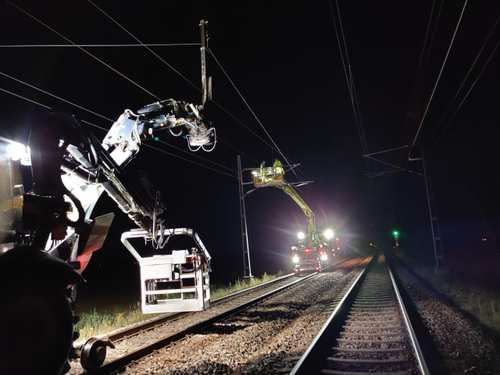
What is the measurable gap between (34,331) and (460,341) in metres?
6.61

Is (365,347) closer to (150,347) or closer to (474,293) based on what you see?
(150,347)

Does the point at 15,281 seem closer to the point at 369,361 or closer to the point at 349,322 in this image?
the point at 369,361

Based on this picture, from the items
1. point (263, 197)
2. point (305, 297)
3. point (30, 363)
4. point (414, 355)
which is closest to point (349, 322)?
point (414, 355)

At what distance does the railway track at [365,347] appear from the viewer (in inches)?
210

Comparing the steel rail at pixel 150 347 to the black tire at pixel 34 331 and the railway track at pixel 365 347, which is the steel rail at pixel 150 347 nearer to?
the black tire at pixel 34 331

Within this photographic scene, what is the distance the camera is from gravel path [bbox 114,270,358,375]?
18.9 ft

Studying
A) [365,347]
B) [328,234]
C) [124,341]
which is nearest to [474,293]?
[365,347]

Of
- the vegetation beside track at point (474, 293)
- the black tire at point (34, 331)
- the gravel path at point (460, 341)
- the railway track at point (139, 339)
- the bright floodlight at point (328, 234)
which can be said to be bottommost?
the gravel path at point (460, 341)

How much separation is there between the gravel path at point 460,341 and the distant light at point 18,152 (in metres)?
6.23

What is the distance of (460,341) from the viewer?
21.3 feet

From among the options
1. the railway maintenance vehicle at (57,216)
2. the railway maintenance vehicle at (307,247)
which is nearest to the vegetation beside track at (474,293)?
the railway maintenance vehicle at (57,216)

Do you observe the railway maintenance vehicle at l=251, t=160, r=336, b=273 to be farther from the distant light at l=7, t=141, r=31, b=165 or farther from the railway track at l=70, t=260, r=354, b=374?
the distant light at l=7, t=141, r=31, b=165

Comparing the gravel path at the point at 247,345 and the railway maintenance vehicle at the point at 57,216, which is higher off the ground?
the railway maintenance vehicle at the point at 57,216

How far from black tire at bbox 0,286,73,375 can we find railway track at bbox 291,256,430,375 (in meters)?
3.02
